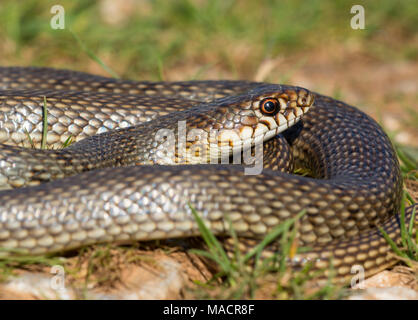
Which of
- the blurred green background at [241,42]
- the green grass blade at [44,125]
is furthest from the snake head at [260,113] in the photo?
the blurred green background at [241,42]

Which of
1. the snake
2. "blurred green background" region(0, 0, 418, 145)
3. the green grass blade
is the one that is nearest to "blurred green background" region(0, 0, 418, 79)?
"blurred green background" region(0, 0, 418, 145)

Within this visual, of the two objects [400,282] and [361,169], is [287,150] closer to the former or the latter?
[361,169]

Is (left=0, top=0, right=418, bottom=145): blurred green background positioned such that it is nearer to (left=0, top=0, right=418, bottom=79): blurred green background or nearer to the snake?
(left=0, top=0, right=418, bottom=79): blurred green background

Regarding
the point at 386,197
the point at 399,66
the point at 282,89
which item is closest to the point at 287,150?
the point at 282,89

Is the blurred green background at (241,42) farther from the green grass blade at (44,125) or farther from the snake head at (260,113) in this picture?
the green grass blade at (44,125)

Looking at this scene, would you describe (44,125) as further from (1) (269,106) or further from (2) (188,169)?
(1) (269,106)

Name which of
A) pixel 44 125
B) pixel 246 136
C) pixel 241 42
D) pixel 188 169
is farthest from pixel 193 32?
pixel 188 169
